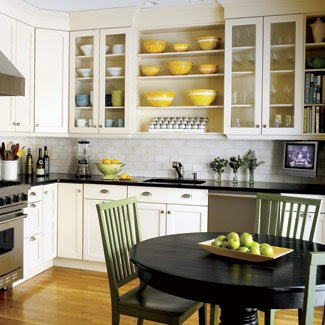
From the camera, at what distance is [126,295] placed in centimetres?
244

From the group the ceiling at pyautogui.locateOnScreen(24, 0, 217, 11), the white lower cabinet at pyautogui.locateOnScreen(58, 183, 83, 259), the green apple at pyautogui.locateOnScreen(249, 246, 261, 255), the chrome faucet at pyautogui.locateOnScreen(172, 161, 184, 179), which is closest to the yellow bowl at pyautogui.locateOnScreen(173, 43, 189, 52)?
the ceiling at pyautogui.locateOnScreen(24, 0, 217, 11)

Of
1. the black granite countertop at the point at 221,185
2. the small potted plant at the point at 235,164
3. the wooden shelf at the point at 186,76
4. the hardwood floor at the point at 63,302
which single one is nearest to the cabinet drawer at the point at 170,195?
Result: the black granite countertop at the point at 221,185

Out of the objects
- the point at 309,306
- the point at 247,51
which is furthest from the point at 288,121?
the point at 309,306

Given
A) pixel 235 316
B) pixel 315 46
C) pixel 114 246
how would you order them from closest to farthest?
pixel 235 316
pixel 114 246
pixel 315 46

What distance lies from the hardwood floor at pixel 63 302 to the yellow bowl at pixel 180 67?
2.17m

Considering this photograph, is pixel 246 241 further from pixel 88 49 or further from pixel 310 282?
pixel 88 49

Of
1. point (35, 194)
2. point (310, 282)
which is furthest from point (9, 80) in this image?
point (310, 282)

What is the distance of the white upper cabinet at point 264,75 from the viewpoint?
407 centimetres

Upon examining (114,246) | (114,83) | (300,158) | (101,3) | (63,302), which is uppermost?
(101,3)

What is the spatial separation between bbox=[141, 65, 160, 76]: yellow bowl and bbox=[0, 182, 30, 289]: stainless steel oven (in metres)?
1.73

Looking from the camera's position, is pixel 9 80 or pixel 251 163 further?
pixel 251 163

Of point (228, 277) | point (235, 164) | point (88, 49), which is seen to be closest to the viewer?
point (228, 277)

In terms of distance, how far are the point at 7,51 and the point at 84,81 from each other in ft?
2.99

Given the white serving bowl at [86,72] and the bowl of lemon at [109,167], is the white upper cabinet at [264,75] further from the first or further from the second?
the white serving bowl at [86,72]
